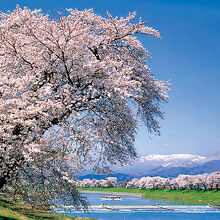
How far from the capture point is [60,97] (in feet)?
38.2

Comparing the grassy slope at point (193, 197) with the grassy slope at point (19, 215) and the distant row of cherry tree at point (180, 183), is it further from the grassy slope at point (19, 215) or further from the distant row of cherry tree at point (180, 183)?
the grassy slope at point (19, 215)

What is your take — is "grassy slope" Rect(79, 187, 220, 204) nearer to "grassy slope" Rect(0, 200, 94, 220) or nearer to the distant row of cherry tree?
the distant row of cherry tree

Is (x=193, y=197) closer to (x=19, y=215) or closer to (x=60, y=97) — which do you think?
(x=19, y=215)

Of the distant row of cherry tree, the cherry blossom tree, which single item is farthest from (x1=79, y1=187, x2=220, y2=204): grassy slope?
the cherry blossom tree

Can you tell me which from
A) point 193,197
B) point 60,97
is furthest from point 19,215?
point 193,197

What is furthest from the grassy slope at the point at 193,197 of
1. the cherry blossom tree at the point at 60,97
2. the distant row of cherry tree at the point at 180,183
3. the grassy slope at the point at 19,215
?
the cherry blossom tree at the point at 60,97

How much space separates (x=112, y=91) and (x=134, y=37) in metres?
5.28

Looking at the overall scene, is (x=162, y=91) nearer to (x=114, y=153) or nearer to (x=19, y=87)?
(x=114, y=153)

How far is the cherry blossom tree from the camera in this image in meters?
10.3

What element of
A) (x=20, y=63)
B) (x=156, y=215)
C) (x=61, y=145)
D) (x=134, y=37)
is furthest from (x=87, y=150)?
(x=156, y=215)

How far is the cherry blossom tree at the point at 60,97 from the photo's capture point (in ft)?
33.7

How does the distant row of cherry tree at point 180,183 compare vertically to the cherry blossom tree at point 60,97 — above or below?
below

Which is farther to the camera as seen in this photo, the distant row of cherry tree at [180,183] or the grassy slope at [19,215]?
the distant row of cherry tree at [180,183]

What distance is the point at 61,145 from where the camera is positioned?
11125 millimetres
